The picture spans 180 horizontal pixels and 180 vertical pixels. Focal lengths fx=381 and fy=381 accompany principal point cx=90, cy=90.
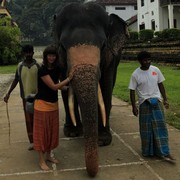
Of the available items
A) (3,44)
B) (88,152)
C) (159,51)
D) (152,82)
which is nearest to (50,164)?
(88,152)

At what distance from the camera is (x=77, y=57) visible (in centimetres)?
482

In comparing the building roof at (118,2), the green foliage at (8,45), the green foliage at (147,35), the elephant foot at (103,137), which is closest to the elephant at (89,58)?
the elephant foot at (103,137)

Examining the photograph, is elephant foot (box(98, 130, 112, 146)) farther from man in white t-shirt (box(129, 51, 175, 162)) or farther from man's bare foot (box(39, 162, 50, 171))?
man's bare foot (box(39, 162, 50, 171))

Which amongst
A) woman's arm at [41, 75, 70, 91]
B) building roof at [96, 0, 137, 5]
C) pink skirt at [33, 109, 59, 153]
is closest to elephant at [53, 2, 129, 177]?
woman's arm at [41, 75, 70, 91]

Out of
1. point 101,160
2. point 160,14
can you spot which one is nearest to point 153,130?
point 101,160

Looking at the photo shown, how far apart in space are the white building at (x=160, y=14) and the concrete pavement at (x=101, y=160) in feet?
92.9

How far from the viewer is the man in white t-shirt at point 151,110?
5203 mm

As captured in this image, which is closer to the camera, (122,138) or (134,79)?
(134,79)

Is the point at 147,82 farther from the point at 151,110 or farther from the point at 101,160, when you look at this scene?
the point at 101,160

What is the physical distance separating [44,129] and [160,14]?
32.7 m

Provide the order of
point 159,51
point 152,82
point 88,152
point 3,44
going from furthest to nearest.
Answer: point 3,44 → point 159,51 → point 152,82 → point 88,152

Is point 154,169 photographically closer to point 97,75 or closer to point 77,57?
point 97,75

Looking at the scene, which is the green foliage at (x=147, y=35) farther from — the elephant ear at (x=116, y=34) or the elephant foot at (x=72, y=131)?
the elephant ear at (x=116, y=34)

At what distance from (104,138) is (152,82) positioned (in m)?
1.35
